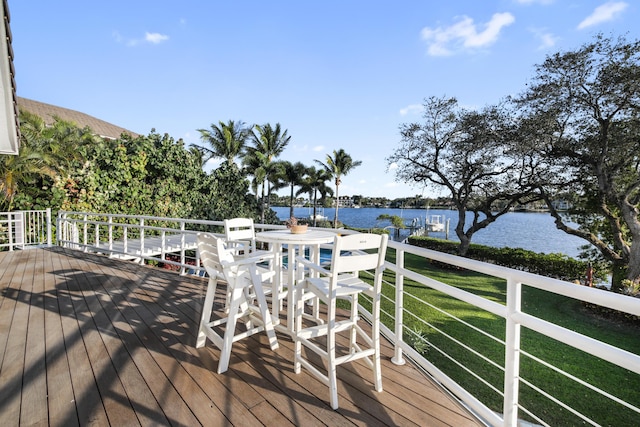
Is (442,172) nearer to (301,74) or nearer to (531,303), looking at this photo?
(531,303)

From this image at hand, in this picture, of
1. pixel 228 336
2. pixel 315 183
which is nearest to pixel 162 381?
pixel 228 336

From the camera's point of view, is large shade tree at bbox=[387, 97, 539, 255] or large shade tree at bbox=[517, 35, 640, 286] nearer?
large shade tree at bbox=[517, 35, 640, 286]

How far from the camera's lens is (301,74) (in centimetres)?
1126

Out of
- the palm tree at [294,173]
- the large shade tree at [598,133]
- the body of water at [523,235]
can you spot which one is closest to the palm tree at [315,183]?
the palm tree at [294,173]

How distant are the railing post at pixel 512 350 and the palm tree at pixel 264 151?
74.6 feet

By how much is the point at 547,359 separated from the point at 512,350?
23.7 ft

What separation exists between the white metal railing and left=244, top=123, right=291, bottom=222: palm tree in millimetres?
15805

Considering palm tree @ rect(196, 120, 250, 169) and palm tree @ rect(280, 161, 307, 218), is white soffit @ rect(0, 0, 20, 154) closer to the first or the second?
palm tree @ rect(196, 120, 250, 169)

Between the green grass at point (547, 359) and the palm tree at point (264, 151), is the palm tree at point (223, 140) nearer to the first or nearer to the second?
the palm tree at point (264, 151)

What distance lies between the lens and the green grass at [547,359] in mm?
5070

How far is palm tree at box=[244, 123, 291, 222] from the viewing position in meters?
23.9

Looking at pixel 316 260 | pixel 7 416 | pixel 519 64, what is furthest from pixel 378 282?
pixel 519 64

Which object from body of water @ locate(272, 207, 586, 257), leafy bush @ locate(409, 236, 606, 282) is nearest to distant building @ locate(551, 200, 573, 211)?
leafy bush @ locate(409, 236, 606, 282)

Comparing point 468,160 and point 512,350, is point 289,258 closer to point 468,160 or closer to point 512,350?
point 512,350
